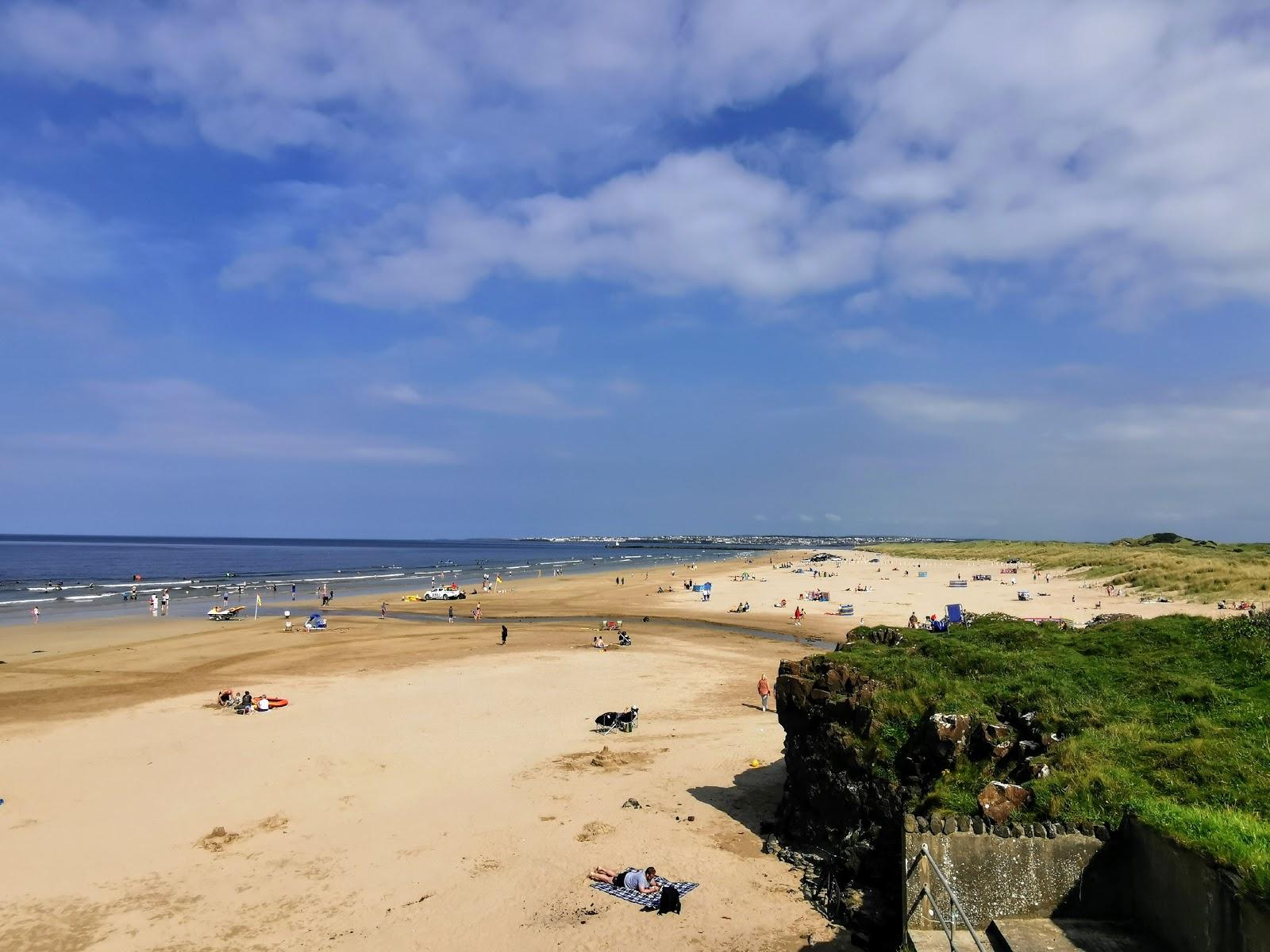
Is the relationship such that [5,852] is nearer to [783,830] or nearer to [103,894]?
[103,894]

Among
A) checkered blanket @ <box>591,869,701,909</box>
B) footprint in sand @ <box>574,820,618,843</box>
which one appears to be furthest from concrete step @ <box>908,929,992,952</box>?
footprint in sand @ <box>574,820,618,843</box>

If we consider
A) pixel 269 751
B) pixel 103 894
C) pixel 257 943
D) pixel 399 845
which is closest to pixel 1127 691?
pixel 399 845

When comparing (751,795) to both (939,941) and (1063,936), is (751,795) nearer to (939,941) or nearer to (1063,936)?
(939,941)

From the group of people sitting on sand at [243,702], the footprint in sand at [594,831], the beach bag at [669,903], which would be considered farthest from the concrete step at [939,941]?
the group of people sitting on sand at [243,702]

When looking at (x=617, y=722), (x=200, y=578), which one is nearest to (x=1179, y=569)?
(x=617, y=722)

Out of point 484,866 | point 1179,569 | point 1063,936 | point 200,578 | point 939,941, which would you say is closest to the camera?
point 1063,936

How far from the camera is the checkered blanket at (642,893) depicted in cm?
1267

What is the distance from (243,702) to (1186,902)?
26.1 m

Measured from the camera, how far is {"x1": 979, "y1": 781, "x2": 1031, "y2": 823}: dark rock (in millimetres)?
10586

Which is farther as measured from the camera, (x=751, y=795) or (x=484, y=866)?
(x=751, y=795)

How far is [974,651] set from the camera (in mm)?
16891

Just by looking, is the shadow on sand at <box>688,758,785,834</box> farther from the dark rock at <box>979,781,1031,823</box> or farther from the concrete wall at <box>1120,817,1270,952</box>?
the concrete wall at <box>1120,817,1270,952</box>

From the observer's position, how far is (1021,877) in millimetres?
9164

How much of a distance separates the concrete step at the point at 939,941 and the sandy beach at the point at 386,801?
3.03 metres
